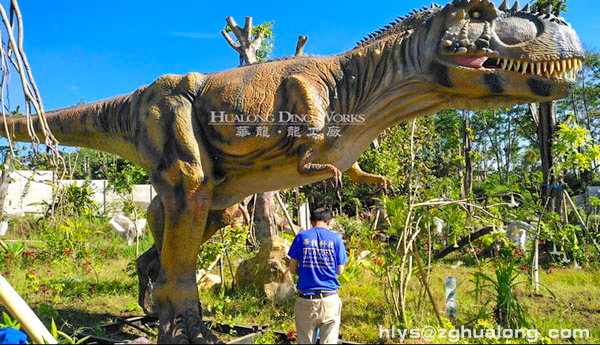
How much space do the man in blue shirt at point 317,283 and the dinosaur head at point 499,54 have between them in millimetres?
1312

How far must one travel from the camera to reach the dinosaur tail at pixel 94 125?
3715mm

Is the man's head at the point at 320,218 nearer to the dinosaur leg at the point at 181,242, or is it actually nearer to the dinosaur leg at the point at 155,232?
the dinosaur leg at the point at 181,242

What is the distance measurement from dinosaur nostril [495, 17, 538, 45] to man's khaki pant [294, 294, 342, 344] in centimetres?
201

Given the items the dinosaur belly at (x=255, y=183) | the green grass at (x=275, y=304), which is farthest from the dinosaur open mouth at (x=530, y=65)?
the green grass at (x=275, y=304)

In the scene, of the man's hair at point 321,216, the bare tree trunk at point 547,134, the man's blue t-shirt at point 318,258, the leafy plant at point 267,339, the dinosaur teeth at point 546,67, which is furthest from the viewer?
the bare tree trunk at point 547,134

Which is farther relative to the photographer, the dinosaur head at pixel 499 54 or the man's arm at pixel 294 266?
the man's arm at pixel 294 266

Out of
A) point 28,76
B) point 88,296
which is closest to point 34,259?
point 88,296

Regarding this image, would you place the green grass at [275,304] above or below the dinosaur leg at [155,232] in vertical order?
below

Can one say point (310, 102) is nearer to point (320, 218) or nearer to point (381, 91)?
point (381, 91)

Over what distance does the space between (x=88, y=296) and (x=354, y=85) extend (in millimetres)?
4399

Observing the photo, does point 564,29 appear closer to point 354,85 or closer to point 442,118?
point 354,85

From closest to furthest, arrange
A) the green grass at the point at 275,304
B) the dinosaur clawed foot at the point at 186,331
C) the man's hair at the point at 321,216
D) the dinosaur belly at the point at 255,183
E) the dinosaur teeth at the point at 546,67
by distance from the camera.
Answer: the dinosaur teeth at the point at 546,67 → the dinosaur clawed foot at the point at 186,331 → the dinosaur belly at the point at 255,183 → the man's hair at the point at 321,216 → the green grass at the point at 275,304

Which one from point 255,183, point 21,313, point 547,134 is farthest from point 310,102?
point 547,134

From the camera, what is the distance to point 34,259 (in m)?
7.93
